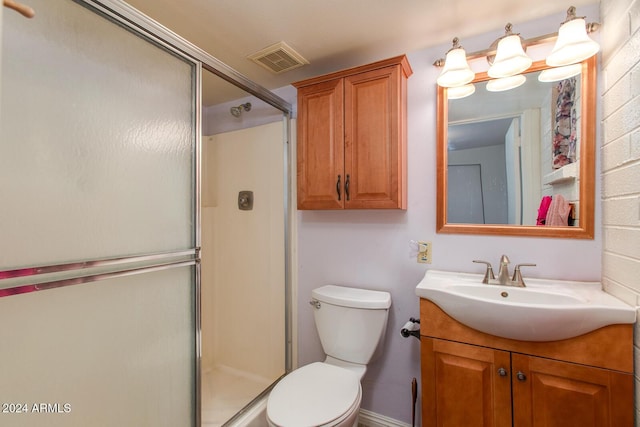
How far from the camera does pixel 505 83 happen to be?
1390 millimetres

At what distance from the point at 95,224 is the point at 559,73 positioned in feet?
6.43

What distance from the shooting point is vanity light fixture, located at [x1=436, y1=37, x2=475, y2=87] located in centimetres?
134

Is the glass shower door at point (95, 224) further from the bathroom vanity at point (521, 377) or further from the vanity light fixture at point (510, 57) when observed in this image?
the vanity light fixture at point (510, 57)

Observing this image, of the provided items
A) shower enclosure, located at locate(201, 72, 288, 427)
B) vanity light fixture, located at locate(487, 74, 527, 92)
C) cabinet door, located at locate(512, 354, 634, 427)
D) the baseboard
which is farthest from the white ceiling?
the baseboard

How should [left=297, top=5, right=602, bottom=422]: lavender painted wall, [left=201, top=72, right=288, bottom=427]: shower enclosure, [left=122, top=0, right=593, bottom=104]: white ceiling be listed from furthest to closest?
[left=201, top=72, right=288, bottom=427]: shower enclosure, [left=297, top=5, right=602, bottom=422]: lavender painted wall, [left=122, top=0, right=593, bottom=104]: white ceiling

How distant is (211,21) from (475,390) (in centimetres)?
197

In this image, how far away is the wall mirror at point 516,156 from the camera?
4.08ft

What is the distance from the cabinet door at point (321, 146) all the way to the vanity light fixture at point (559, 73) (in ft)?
3.12

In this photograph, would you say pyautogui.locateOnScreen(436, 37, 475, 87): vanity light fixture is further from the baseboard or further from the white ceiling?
the baseboard

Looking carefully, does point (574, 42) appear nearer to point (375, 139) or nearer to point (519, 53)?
point (519, 53)

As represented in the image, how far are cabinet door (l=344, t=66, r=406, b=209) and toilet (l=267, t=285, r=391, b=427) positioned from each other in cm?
51

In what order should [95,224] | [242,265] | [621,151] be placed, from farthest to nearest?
[242,265]
[621,151]
[95,224]

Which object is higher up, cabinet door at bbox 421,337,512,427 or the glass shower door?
the glass shower door

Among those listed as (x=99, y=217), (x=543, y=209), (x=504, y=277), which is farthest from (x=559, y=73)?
(x=99, y=217)
